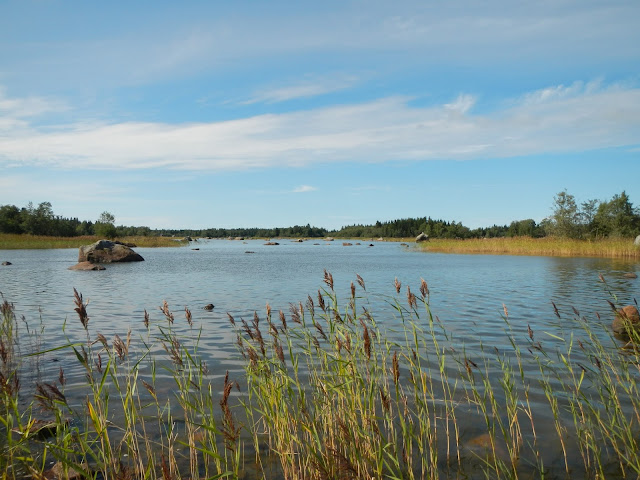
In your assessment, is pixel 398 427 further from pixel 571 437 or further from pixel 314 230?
pixel 314 230

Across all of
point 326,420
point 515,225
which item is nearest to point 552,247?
point 326,420

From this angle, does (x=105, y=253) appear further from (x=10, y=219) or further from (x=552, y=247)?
(x=10, y=219)

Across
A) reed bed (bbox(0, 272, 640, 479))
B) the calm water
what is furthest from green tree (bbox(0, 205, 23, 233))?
reed bed (bbox(0, 272, 640, 479))

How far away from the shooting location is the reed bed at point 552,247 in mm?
39938

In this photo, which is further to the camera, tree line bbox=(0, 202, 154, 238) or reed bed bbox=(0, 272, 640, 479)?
tree line bbox=(0, 202, 154, 238)

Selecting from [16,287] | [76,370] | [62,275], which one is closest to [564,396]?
[76,370]

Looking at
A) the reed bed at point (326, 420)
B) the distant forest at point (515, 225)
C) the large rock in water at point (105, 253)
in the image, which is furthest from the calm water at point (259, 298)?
the distant forest at point (515, 225)

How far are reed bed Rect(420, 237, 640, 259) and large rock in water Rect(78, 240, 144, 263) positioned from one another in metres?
35.1

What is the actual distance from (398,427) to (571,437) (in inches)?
79.0

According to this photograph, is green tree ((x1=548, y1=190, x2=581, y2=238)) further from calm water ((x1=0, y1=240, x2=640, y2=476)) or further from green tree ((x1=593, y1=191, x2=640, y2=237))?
calm water ((x1=0, y1=240, x2=640, y2=476))

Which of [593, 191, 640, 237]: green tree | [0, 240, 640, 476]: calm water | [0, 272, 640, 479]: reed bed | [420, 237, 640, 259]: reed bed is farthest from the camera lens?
[593, 191, 640, 237]: green tree

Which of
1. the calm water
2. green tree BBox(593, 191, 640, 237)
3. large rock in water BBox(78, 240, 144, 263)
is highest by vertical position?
green tree BBox(593, 191, 640, 237)

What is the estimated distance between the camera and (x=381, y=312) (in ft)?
44.3

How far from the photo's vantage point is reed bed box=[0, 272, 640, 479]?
3.74 meters
